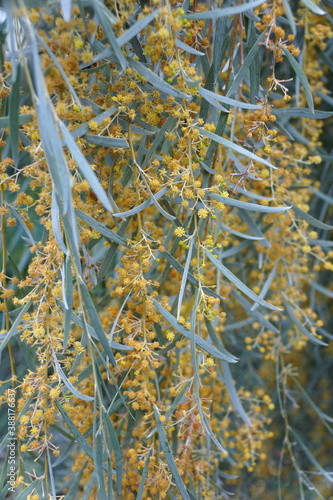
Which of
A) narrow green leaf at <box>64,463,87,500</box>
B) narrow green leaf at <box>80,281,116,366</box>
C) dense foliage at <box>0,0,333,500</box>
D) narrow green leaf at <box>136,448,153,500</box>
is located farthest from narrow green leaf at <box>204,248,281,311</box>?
narrow green leaf at <box>64,463,87,500</box>

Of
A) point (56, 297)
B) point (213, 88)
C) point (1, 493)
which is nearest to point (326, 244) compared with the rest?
point (213, 88)

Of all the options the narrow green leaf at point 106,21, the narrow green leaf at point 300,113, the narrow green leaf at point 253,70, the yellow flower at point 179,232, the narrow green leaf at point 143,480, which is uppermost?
the narrow green leaf at point 106,21

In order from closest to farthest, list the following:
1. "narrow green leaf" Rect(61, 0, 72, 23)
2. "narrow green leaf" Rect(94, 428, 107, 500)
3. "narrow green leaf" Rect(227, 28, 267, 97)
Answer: "narrow green leaf" Rect(61, 0, 72, 23), "narrow green leaf" Rect(94, 428, 107, 500), "narrow green leaf" Rect(227, 28, 267, 97)

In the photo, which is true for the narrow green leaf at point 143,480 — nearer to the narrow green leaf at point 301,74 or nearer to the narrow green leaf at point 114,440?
the narrow green leaf at point 114,440

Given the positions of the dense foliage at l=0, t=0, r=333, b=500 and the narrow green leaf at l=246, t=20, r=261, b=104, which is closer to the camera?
the dense foliage at l=0, t=0, r=333, b=500

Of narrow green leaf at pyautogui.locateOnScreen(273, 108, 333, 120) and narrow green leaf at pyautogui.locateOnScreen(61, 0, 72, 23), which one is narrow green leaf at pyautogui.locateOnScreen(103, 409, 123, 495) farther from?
narrow green leaf at pyautogui.locateOnScreen(273, 108, 333, 120)

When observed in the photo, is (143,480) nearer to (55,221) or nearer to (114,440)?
(114,440)

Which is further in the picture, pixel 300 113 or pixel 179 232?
pixel 300 113

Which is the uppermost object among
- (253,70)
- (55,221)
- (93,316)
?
(253,70)

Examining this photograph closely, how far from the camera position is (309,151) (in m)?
1.11

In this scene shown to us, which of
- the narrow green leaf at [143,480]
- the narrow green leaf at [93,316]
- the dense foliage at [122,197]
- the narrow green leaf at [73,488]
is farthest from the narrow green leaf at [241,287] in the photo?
the narrow green leaf at [73,488]

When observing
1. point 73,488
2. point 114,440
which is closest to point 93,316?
point 114,440

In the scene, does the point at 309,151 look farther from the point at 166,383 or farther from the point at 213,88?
the point at 166,383

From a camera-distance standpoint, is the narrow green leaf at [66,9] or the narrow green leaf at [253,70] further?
the narrow green leaf at [253,70]
